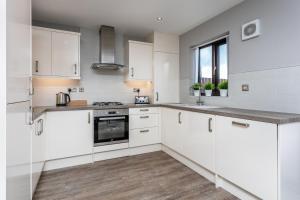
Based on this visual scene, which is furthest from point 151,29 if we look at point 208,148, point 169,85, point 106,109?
point 208,148

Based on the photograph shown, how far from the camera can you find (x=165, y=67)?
354cm

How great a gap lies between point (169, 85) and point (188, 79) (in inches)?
16.3

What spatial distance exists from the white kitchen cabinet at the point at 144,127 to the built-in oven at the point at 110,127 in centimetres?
12

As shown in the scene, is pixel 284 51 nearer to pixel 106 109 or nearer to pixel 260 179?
pixel 260 179

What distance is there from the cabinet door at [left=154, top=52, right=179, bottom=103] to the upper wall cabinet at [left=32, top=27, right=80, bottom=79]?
4.95 feet

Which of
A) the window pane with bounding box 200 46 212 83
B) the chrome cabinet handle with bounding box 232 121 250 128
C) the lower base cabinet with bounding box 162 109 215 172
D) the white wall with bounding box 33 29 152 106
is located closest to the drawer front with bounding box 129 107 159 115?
the lower base cabinet with bounding box 162 109 215 172

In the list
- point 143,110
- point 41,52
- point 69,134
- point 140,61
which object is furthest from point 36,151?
point 140,61

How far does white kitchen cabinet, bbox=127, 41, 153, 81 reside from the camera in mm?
3283

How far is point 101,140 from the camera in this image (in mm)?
2750

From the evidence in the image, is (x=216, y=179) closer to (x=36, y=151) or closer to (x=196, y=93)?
(x=196, y=93)

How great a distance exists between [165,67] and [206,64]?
83cm

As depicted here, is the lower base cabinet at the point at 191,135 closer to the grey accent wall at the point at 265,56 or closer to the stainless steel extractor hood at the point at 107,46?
the grey accent wall at the point at 265,56
